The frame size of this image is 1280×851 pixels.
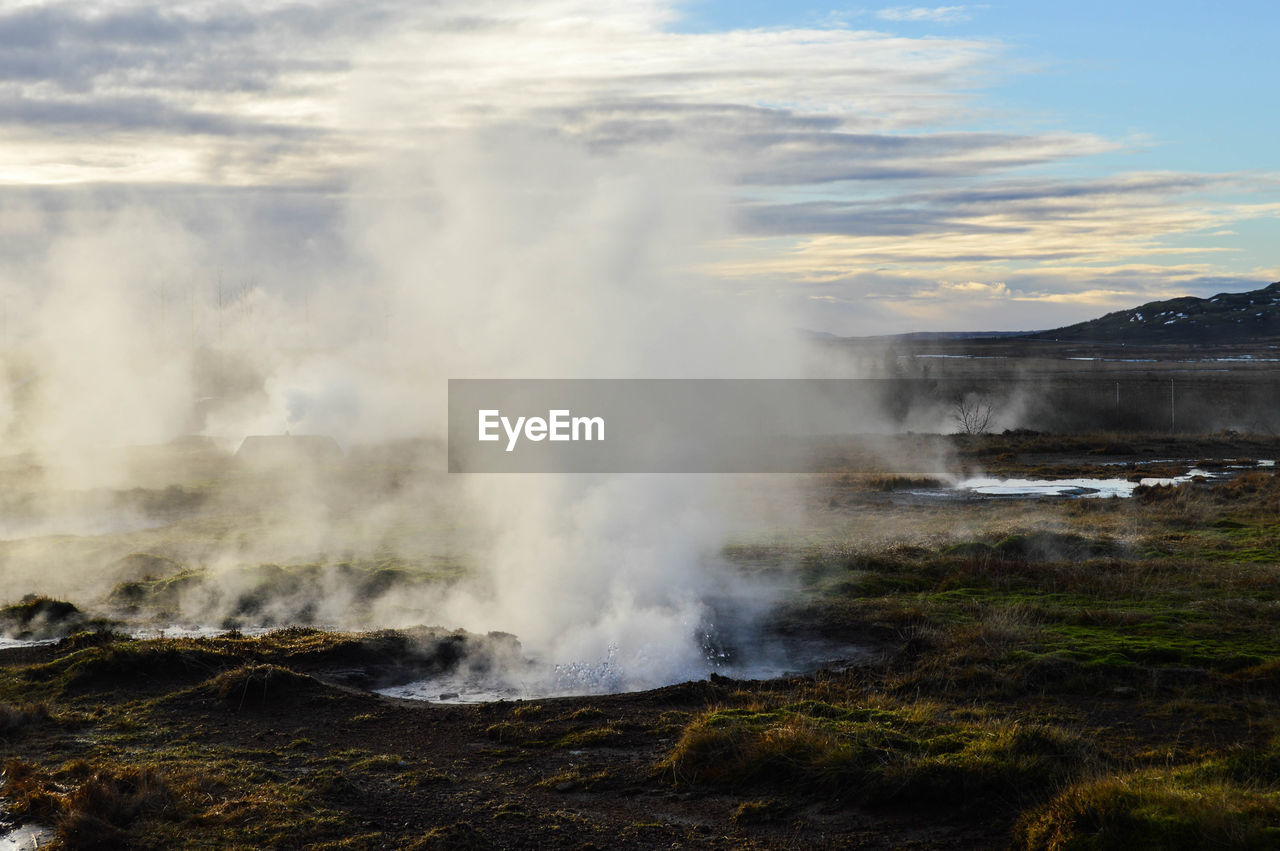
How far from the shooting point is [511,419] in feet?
84.9

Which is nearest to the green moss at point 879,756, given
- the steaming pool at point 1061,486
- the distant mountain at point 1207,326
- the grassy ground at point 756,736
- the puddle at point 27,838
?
the grassy ground at point 756,736

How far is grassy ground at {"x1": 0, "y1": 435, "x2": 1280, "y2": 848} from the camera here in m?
8.18

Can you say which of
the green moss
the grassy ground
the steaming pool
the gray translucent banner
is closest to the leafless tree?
the steaming pool

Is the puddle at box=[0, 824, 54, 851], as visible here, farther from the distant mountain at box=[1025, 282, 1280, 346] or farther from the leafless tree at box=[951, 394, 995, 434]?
the distant mountain at box=[1025, 282, 1280, 346]

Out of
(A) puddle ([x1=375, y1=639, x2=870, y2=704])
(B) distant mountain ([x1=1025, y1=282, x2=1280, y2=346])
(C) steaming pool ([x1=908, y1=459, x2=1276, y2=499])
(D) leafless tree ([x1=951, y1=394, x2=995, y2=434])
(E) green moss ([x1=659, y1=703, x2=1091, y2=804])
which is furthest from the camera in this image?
(B) distant mountain ([x1=1025, y1=282, x2=1280, y2=346])

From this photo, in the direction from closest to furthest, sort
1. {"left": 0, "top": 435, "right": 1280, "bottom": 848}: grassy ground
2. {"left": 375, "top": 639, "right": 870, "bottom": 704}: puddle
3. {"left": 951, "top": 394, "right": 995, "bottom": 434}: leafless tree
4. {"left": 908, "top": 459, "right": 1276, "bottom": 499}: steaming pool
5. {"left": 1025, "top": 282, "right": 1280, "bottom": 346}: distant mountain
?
{"left": 0, "top": 435, "right": 1280, "bottom": 848}: grassy ground → {"left": 375, "top": 639, "right": 870, "bottom": 704}: puddle → {"left": 908, "top": 459, "right": 1276, "bottom": 499}: steaming pool → {"left": 951, "top": 394, "right": 995, "bottom": 434}: leafless tree → {"left": 1025, "top": 282, "right": 1280, "bottom": 346}: distant mountain

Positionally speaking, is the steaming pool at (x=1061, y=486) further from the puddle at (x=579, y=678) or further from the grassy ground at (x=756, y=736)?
the puddle at (x=579, y=678)

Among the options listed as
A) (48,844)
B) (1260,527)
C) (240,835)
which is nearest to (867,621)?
(240,835)

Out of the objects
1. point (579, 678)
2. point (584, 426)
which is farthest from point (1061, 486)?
point (579, 678)

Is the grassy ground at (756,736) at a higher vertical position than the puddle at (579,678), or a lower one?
higher

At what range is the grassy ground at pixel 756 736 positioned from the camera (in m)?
8.18

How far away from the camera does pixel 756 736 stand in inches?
393

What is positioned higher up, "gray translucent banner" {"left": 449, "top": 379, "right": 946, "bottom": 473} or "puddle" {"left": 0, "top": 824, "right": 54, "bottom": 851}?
"gray translucent banner" {"left": 449, "top": 379, "right": 946, "bottom": 473}

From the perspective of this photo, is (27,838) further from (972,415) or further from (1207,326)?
(1207,326)
